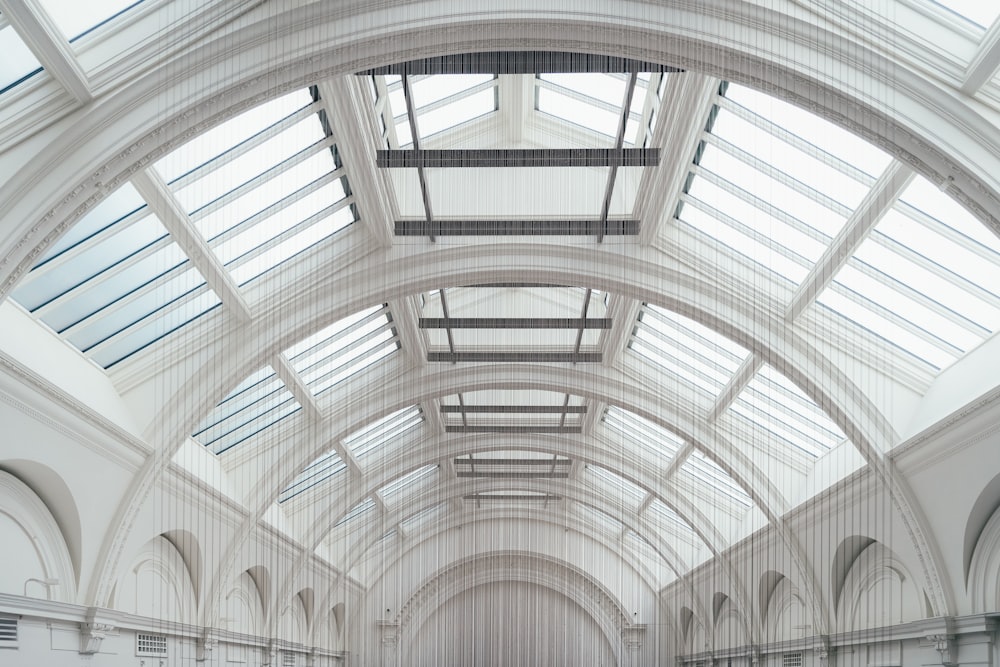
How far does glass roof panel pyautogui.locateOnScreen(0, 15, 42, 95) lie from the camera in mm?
13508

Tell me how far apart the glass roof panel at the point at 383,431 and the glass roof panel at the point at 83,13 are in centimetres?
2123

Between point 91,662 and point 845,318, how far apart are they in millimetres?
17393

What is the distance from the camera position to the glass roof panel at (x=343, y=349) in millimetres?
27469

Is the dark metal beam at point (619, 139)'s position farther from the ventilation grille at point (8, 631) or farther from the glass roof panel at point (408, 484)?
the glass roof panel at point (408, 484)

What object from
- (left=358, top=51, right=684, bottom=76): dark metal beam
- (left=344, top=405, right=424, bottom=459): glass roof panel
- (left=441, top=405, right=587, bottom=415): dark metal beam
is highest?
(left=358, top=51, right=684, bottom=76): dark metal beam

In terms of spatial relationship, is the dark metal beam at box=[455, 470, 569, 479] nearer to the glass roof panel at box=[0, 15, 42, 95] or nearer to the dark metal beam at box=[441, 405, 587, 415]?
the dark metal beam at box=[441, 405, 587, 415]

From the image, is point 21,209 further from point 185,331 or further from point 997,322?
point 997,322

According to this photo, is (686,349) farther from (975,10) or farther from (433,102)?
(975,10)

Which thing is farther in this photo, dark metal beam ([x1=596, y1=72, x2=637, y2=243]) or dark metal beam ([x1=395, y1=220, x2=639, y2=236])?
dark metal beam ([x1=395, y1=220, x2=639, y2=236])

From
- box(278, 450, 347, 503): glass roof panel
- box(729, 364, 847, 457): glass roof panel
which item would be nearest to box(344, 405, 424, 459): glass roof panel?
box(278, 450, 347, 503): glass roof panel

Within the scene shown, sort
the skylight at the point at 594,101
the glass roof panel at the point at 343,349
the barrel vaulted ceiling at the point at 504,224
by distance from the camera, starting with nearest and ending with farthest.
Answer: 1. the barrel vaulted ceiling at the point at 504,224
2. the skylight at the point at 594,101
3. the glass roof panel at the point at 343,349

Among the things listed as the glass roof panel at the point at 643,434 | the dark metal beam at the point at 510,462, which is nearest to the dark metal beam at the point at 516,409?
the glass roof panel at the point at 643,434

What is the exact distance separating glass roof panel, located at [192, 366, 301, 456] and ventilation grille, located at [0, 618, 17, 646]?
7.20m

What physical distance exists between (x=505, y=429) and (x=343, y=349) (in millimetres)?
10396
